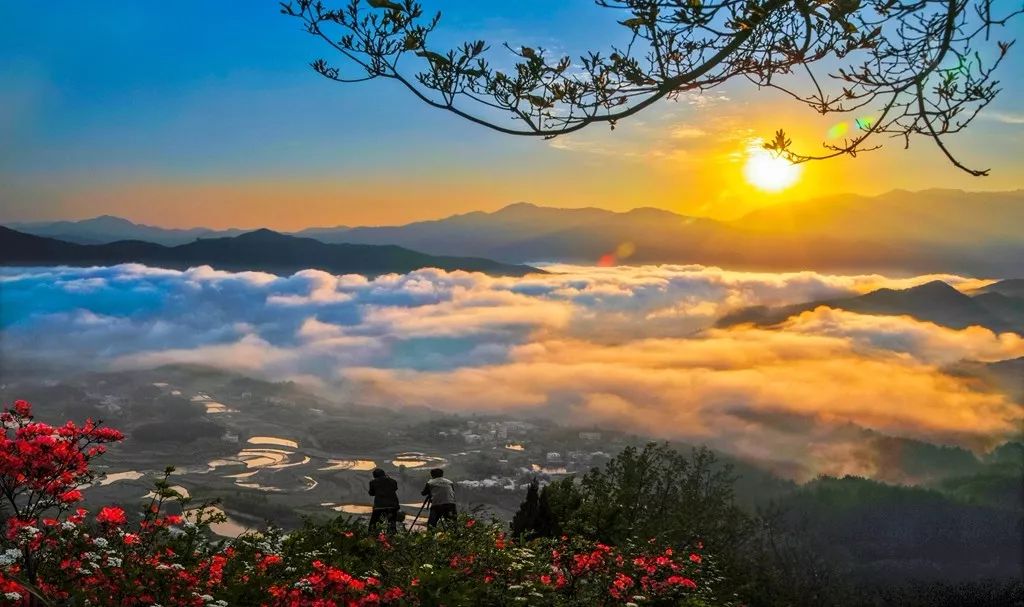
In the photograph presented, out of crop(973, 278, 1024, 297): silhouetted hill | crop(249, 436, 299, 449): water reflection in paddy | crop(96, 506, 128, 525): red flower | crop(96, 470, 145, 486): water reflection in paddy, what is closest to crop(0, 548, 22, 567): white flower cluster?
crop(96, 506, 128, 525): red flower

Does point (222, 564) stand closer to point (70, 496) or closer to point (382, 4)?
point (70, 496)

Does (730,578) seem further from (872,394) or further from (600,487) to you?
(872,394)

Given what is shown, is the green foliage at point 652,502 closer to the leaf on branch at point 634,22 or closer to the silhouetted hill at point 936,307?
the leaf on branch at point 634,22

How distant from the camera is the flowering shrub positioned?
260 inches

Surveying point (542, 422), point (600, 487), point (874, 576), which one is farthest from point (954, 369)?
point (600, 487)

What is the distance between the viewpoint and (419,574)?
27.0 ft

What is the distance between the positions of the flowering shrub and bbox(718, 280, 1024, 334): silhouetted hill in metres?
115

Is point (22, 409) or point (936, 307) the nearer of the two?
point (22, 409)

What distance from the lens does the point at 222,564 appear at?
801 centimetres

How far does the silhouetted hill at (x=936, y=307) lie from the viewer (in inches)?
4250

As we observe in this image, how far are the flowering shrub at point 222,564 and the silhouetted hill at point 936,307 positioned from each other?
114618 mm

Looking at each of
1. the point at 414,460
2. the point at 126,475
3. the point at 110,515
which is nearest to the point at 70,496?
the point at 110,515

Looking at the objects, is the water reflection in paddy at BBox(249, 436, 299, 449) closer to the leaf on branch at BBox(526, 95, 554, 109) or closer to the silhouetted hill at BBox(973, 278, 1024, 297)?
the silhouetted hill at BBox(973, 278, 1024, 297)

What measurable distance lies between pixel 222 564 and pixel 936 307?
483ft
